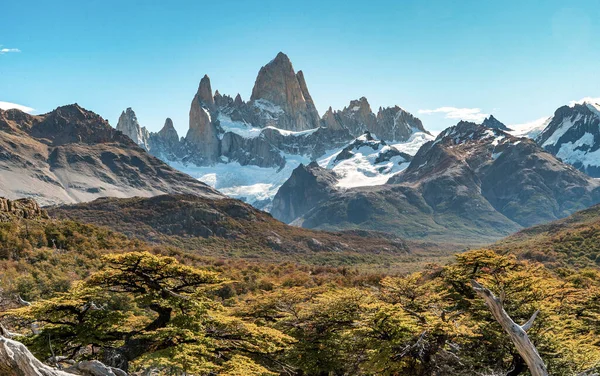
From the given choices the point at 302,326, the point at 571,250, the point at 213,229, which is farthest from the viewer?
the point at 213,229

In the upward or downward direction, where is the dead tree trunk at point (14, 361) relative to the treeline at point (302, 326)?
upward

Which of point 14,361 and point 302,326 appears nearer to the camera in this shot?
point 14,361

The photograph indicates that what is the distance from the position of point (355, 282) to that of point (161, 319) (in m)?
34.0

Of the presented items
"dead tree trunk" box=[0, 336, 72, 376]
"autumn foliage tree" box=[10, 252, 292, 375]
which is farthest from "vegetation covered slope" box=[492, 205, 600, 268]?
"dead tree trunk" box=[0, 336, 72, 376]

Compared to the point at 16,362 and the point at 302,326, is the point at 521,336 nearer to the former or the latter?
the point at 16,362

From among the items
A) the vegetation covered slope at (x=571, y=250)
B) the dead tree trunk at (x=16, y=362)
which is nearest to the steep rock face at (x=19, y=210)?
the dead tree trunk at (x=16, y=362)

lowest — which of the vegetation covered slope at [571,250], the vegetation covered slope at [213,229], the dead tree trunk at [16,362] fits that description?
the vegetation covered slope at [213,229]

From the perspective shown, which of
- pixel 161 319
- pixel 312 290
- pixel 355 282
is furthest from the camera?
pixel 355 282

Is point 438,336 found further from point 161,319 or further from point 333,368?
point 161,319

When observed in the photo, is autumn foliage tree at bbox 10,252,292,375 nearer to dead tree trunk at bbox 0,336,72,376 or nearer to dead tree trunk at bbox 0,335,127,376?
dead tree trunk at bbox 0,335,127,376

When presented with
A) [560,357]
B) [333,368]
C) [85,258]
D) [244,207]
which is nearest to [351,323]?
[333,368]

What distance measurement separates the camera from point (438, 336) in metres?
19.2

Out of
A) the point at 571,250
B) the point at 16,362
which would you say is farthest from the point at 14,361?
the point at 571,250

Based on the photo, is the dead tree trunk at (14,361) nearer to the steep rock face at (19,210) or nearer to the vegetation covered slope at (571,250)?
the steep rock face at (19,210)
